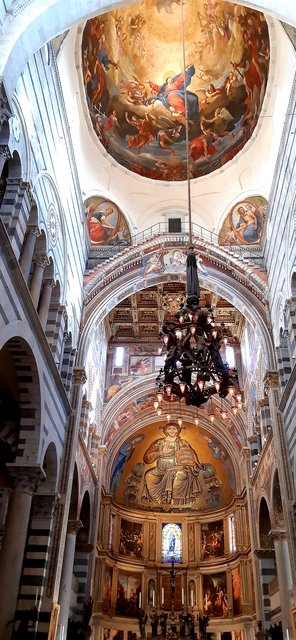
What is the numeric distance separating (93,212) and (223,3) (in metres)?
7.63

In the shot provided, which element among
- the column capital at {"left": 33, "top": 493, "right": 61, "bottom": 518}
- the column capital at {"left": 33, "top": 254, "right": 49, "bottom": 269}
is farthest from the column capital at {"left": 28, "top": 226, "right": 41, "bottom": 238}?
the column capital at {"left": 33, "top": 493, "right": 61, "bottom": 518}

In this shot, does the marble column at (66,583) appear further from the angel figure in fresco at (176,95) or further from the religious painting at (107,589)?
the angel figure in fresco at (176,95)

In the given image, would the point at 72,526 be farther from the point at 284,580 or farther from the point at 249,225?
the point at 249,225

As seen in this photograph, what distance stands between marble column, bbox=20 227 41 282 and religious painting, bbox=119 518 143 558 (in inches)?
744

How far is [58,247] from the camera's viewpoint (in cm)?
1498

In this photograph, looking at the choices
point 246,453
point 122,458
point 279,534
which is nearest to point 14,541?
point 279,534

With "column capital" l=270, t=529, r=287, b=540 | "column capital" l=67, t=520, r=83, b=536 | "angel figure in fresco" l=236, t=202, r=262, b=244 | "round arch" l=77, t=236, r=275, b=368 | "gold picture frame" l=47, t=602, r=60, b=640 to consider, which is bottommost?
"gold picture frame" l=47, t=602, r=60, b=640

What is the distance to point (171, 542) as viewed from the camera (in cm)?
2752

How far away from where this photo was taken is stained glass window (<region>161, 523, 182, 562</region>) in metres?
27.2

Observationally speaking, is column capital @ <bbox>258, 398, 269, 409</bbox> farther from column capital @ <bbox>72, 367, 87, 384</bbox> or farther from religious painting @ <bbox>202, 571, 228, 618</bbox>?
religious painting @ <bbox>202, 571, 228, 618</bbox>

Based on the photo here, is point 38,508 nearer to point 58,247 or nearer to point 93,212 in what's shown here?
point 58,247

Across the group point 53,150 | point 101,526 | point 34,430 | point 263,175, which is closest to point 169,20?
point 263,175

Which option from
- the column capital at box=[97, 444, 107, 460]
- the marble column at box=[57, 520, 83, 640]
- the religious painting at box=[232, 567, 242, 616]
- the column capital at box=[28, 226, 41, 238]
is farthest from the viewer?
the religious painting at box=[232, 567, 242, 616]

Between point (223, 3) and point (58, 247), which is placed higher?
point (223, 3)
